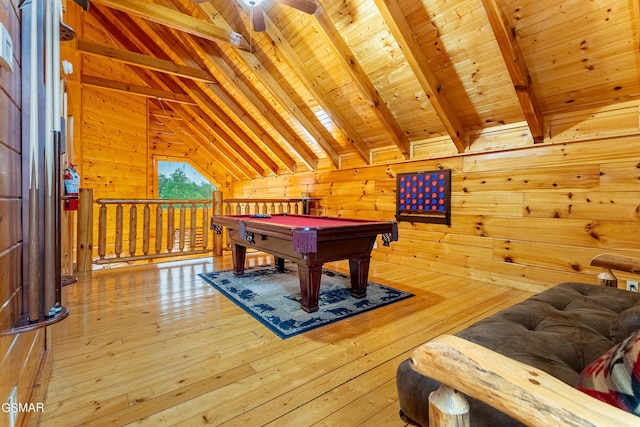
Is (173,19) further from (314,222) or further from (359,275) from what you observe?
(359,275)

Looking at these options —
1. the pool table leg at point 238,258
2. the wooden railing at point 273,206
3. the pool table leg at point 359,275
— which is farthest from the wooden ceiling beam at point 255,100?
the pool table leg at point 359,275

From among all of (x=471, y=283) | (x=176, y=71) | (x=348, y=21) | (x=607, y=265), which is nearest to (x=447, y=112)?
(x=348, y=21)

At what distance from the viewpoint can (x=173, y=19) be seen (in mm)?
3564

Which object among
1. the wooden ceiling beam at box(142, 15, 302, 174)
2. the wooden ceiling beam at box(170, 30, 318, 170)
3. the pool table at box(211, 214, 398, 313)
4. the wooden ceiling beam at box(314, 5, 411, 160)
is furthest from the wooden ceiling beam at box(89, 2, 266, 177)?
the pool table at box(211, 214, 398, 313)

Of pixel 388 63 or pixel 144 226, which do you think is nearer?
pixel 388 63

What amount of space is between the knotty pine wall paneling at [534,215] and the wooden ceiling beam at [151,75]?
14.8 feet

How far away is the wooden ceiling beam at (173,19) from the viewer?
3.30 metres

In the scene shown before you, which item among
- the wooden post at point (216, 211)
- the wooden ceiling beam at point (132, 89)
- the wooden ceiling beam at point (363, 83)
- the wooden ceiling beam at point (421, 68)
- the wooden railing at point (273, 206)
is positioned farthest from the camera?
the wooden ceiling beam at point (132, 89)

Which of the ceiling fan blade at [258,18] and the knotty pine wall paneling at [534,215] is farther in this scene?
the ceiling fan blade at [258,18]

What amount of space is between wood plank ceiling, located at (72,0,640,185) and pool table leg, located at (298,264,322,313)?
2.31 m

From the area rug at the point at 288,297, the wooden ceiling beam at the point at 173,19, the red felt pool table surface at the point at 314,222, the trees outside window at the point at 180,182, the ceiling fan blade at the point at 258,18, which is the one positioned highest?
the wooden ceiling beam at the point at 173,19

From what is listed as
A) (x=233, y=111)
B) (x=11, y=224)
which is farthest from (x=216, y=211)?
(x=11, y=224)

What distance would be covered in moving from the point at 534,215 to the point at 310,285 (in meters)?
2.50

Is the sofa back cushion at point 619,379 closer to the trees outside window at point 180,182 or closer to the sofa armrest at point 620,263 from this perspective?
the sofa armrest at point 620,263
